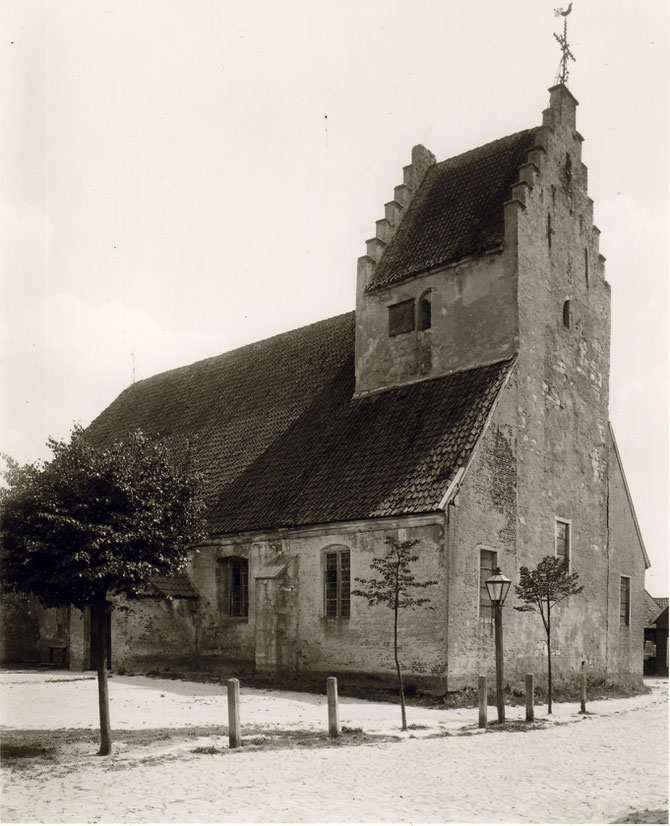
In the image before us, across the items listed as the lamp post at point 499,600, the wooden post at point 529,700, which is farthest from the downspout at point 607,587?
the lamp post at point 499,600

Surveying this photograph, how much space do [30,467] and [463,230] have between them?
15.8m

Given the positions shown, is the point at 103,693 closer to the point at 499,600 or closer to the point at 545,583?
the point at 499,600

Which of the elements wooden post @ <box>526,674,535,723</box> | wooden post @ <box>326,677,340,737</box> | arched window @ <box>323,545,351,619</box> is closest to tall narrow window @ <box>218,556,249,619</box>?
arched window @ <box>323,545,351,619</box>

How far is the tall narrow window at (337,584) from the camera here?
2261 cm

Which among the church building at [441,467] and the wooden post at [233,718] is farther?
the church building at [441,467]

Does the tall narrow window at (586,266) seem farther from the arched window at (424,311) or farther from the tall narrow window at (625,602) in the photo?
the tall narrow window at (625,602)

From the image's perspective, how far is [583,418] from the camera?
26281mm

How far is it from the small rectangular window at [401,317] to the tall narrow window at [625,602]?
10.5 meters

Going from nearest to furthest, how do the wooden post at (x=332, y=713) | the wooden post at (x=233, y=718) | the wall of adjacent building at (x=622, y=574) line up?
1. the wooden post at (x=233, y=718)
2. the wooden post at (x=332, y=713)
3. the wall of adjacent building at (x=622, y=574)

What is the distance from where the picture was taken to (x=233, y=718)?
1337 centimetres

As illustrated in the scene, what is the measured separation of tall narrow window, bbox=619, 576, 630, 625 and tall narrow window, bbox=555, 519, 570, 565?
379 cm

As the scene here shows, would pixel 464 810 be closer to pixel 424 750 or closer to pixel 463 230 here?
pixel 424 750

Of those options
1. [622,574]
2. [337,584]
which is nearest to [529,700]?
[337,584]

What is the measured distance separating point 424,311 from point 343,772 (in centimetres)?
1663
